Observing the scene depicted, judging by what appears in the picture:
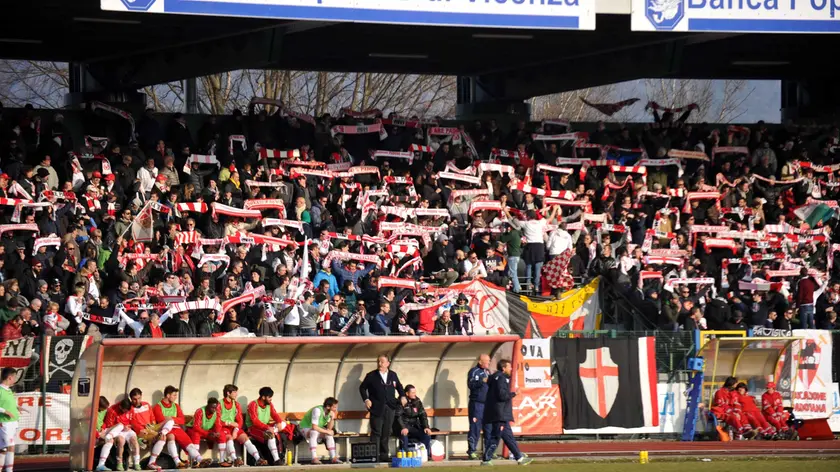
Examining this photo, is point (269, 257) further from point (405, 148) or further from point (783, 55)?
point (783, 55)

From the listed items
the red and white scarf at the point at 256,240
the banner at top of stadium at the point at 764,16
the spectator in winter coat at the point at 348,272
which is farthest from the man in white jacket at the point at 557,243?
the red and white scarf at the point at 256,240

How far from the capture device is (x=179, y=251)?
25.4m

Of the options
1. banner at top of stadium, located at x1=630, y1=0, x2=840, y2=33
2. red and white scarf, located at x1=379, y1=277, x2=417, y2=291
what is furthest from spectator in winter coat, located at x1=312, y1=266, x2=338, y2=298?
banner at top of stadium, located at x1=630, y1=0, x2=840, y2=33

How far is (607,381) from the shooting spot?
79.4ft

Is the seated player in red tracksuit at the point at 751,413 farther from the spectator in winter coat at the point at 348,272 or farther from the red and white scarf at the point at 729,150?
the red and white scarf at the point at 729,150

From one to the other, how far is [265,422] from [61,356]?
3.63 m

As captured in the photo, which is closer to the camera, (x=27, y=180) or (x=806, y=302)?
(x=27, y=180)

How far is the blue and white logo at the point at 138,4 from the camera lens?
2373cm

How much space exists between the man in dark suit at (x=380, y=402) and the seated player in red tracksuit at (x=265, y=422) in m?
1.32

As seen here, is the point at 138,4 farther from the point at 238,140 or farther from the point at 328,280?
the point at 328,280

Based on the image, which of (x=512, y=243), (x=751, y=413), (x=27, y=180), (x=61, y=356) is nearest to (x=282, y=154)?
(x=512, y=243)

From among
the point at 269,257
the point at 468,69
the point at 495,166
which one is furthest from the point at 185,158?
the point at 468,69

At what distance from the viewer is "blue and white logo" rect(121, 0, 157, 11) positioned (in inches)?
934

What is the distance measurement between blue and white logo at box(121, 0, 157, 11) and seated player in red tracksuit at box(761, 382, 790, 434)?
528 inches
